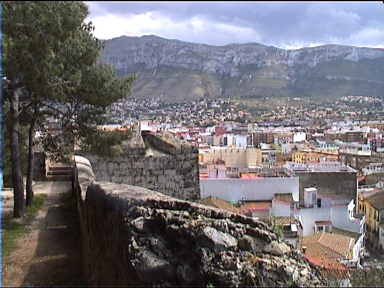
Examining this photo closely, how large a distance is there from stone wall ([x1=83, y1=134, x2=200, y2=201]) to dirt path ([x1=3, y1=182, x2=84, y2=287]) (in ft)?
4.58

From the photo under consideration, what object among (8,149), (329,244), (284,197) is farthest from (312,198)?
(8,149)

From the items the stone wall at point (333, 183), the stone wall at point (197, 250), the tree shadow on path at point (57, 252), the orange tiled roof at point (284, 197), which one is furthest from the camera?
the stone wall at point (333, 183)

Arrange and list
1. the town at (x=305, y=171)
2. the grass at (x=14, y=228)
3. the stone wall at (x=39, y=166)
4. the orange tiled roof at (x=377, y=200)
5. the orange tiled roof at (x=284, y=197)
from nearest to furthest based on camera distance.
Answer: the grass at (x=14, y=228) < the stone wall at (x=39, y=166) < the town at (x=305, y=171) < the orange tiled roof at (x=284, y=197) < the orange tiled roof at (x=377, y=200)

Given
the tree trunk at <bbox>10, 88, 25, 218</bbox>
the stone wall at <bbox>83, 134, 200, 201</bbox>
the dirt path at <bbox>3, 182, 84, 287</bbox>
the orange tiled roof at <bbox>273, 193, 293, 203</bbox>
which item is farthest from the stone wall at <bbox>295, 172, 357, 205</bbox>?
the tree trunk at <bbox>10, 88, 25, 218</bbox>

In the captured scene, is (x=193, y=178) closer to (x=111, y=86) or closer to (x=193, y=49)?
(x=111, y=86)

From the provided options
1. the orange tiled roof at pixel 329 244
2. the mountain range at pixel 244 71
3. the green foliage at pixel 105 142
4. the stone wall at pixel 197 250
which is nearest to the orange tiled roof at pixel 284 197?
the orange tiled roof at pixel 329 244

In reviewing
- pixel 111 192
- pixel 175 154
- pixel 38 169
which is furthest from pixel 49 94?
pixel 38 169

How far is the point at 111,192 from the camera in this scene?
13.1 feet

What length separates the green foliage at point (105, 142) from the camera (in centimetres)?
995

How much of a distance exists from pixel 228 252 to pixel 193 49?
122m

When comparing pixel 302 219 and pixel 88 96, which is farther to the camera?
pixel 302 219

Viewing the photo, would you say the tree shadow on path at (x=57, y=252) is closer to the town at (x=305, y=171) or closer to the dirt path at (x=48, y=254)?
the dirt path at (x=48, y=254)

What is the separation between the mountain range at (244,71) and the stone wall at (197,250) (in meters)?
87.3

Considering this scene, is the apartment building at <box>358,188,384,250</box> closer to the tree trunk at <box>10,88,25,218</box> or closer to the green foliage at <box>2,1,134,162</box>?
the green foliage at <box>2,1,134,162</box>
